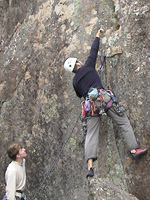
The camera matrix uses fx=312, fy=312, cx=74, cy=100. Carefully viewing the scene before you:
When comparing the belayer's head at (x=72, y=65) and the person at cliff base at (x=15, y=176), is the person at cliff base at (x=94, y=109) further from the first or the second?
the person at cliff base at (x=15, y=176)

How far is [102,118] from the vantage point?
23.6ft

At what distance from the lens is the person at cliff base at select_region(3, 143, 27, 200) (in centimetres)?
574

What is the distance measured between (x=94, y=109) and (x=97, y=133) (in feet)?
1.74

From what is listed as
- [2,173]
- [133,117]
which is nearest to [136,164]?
[133,117]

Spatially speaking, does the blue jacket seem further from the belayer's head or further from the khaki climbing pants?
the khaki climbing pants

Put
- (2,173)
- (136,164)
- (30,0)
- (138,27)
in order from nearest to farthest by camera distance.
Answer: (136,164), (138,27), (2,173), (30,0)

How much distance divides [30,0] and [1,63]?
6.78 ft

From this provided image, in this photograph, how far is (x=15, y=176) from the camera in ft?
19.0

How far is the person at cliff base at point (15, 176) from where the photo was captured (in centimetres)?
574

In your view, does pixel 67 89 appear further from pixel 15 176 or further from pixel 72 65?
pixel 15 176

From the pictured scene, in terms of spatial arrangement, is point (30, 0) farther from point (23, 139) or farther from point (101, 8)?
point (23, 139)

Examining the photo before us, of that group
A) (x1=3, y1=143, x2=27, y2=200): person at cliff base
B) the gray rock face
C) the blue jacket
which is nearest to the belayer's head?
the blue jacket

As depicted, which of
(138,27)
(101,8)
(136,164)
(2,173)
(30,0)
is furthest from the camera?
(30,0)

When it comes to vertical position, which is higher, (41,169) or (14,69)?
(14,69)
